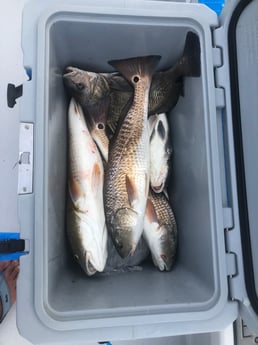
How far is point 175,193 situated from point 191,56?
0.35 meters

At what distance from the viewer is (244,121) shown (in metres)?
0.67

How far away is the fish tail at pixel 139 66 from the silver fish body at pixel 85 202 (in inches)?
6.2

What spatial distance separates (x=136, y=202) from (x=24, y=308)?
321mm

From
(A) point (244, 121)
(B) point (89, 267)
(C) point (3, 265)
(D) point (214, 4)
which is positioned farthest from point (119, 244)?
(D) point (214, 4)

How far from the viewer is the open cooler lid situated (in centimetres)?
65

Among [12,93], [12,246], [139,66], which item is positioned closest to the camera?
[12,246]

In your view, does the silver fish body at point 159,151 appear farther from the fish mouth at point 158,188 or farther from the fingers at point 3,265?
the fingers at point 3,265

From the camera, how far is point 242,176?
0.67m

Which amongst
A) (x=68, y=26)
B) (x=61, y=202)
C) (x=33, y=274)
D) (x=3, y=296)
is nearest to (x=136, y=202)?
(x=61, y=202)

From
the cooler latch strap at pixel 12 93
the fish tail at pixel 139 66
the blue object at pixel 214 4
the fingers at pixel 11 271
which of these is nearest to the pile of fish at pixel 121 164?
the fish tail at pixel 139 66

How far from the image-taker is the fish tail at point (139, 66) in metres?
0.84

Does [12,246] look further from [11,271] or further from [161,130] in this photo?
[11,271]

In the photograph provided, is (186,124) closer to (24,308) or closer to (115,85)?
(115,85)

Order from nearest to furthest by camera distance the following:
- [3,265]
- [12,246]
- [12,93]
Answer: [12,246], [12,93], [3,265]
